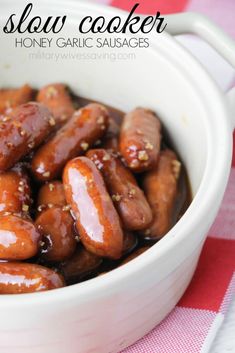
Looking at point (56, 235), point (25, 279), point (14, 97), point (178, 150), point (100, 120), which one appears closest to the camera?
point (25, 279)

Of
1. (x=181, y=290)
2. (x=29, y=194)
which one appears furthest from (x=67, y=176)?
(x=181, y=290)

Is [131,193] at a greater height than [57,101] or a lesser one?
greater

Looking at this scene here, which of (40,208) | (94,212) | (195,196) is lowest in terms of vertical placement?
(40,208)

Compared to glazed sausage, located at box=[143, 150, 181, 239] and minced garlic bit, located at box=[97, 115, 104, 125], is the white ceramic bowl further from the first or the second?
minced garlic bit, located at box=[97, 115, 104, 125]

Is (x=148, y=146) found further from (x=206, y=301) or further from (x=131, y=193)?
(x=206, y=301)

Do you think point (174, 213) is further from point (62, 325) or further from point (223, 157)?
point (62, 325)

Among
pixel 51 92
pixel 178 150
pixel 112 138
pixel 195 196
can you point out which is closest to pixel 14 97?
pixel 51 92

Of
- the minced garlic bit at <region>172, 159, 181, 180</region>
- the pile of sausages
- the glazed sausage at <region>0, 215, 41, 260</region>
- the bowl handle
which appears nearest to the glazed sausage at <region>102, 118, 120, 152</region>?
the pile of sausages
